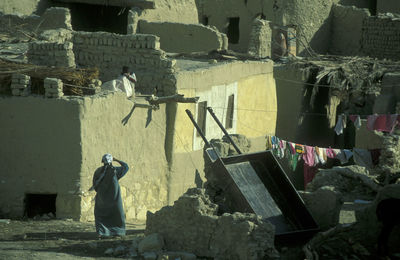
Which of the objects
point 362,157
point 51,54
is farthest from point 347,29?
point 51,54

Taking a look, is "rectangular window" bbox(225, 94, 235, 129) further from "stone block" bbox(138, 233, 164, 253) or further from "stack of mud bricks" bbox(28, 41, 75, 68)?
"stone block" bbox(138, 233, 164, 253)

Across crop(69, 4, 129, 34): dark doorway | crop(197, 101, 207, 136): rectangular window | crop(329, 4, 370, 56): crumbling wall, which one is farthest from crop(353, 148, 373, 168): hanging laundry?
crop(329, 4, 370, 56): crumbling wall

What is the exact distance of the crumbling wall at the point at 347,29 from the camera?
28.5 metres

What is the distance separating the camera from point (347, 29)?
2928 cm

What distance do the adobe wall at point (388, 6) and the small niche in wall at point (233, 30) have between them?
436 centimetres

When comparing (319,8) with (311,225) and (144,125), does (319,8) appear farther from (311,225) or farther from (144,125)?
(311,225)

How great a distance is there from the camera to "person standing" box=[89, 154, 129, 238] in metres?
13.3

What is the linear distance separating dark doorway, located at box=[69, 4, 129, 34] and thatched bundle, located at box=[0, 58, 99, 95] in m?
10.5

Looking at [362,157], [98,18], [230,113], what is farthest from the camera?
[98,18]

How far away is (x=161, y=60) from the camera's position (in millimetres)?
17047

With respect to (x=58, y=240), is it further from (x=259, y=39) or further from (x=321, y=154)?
(x=259, y=39)

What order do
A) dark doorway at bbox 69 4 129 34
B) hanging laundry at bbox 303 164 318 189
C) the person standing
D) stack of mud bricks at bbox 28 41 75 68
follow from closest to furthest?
the person standing, stack of mud bricks at bbox 28 41 75 68, hanging laundry at bbox 303 164 318 189, dark doorway at bbox 69 4 129 34

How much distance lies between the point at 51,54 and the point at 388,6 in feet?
52.7

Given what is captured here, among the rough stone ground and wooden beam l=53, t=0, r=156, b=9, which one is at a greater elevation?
wooden beam l=53, t=0, r=156, b=9
